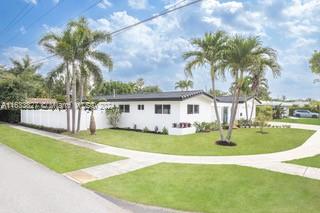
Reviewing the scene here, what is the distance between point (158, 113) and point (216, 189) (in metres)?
13.6

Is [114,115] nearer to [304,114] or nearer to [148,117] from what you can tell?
[148,117]

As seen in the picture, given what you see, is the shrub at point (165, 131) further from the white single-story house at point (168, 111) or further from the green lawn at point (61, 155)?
the green lawn at point (61, 155)

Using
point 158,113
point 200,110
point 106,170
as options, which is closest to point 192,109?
point 200,110

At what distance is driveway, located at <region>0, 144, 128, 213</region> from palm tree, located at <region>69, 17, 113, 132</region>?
11465 millimetres

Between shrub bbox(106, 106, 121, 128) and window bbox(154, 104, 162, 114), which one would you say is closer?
window bbox(154, 104, 162, 114)

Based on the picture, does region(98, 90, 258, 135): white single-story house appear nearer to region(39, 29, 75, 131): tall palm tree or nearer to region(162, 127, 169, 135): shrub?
region(162, 127, 169, 135): shrub

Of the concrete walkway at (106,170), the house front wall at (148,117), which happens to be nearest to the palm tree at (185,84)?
the house front wall at (148,117)

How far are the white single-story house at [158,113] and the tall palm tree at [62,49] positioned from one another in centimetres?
350

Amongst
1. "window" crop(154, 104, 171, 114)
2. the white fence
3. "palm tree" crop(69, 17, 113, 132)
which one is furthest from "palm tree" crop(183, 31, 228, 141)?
the white fence

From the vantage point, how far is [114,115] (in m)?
23.4

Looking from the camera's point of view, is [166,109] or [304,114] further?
[304,114]

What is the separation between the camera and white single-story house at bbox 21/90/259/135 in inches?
768

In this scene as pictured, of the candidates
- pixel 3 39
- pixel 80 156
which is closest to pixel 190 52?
pixel 80 156

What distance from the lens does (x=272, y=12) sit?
10047 mm
